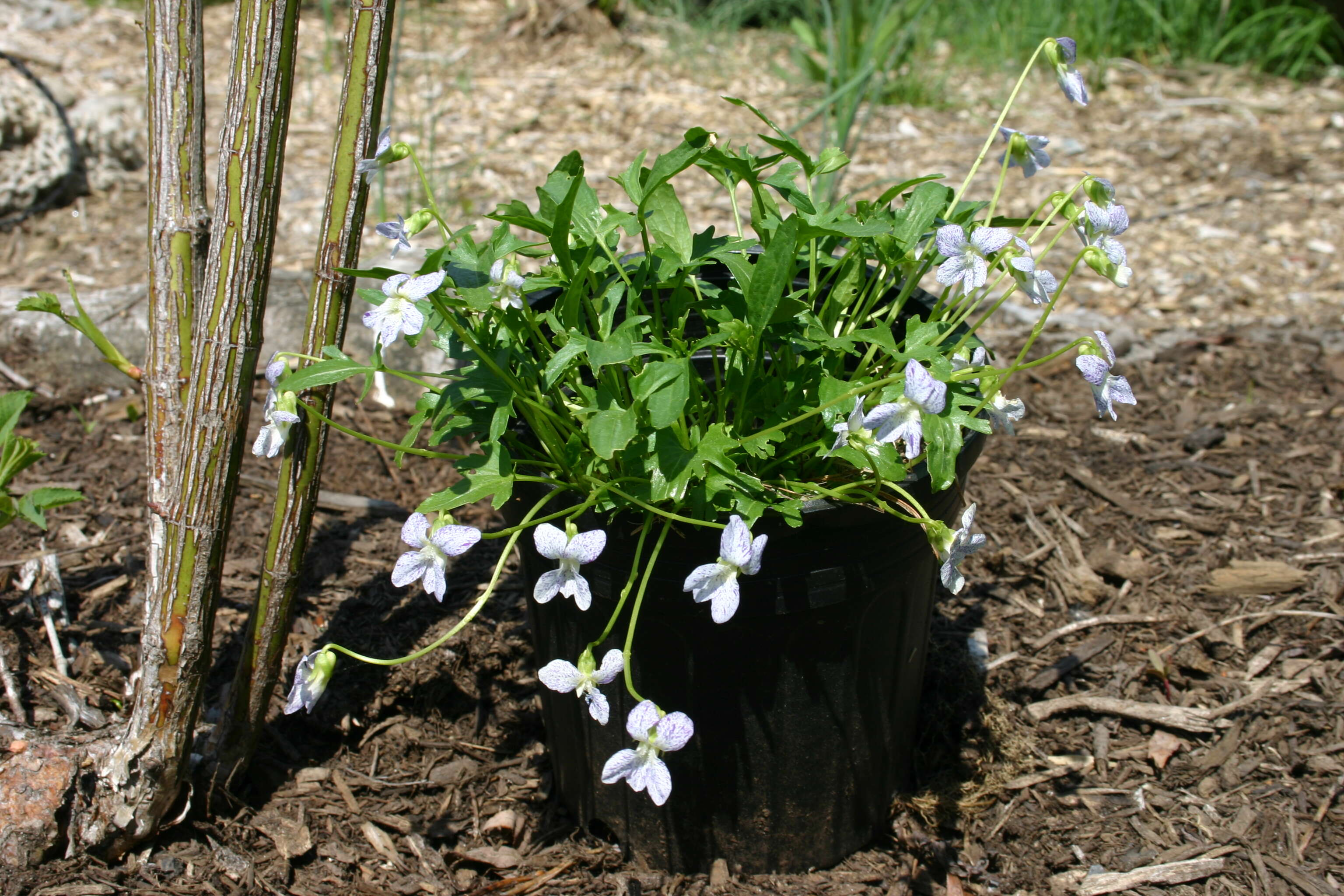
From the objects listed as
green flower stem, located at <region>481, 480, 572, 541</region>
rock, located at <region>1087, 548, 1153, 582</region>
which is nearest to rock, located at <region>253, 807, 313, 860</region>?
green flower stem, located at <region>481, 480, 572, 541</region>

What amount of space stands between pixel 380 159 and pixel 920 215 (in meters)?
0.66

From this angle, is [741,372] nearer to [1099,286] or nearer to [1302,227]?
[1099,286]

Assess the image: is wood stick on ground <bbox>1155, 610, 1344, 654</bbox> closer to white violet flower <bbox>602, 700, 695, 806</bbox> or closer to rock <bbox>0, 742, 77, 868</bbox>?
white violet flower <bbox>602, 700, 695, 806</bbox>

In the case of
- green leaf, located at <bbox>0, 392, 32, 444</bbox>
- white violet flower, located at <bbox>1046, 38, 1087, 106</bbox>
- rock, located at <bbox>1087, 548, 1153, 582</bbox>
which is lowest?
rock, located at <bbox>1087, 548, 1153, 582</bbox>

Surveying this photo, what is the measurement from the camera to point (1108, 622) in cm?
206

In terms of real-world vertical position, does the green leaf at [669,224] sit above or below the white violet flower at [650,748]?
above

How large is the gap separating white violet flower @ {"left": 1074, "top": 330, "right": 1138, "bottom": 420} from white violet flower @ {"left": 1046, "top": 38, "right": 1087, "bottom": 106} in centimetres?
32

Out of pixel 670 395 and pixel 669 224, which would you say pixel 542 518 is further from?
pixel 669 224

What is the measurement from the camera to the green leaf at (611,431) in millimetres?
1071

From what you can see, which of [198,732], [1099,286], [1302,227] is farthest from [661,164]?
[1302,227]

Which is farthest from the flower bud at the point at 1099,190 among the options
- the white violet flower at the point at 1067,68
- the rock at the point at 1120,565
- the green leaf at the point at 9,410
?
the green leaf at the point at 9,410

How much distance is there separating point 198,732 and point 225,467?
1.67 ft

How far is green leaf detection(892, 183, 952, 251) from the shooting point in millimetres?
1261

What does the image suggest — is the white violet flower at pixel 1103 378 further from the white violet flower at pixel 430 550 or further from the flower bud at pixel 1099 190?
the white violet flower at pixel 430 550
